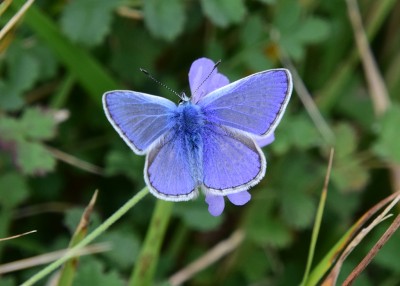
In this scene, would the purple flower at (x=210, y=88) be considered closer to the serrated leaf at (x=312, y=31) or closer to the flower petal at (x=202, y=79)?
the flower petal at (x=202, y=79)

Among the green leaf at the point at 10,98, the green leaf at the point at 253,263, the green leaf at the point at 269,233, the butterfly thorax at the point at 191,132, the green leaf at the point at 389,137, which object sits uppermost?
the green leaf at the point at 10,98

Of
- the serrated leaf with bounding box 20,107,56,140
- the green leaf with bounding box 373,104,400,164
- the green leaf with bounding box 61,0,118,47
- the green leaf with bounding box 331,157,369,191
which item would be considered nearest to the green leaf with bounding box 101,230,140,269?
the serrated leaf with bounding box 20,107,56,140

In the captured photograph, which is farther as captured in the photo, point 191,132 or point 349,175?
point 349,175

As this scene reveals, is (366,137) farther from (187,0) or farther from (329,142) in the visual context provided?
(187,0)

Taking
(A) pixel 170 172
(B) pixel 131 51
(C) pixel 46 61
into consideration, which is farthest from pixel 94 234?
(B) pixel 131 51

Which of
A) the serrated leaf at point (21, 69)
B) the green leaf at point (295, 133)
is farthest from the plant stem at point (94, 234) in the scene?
the green leaf at point (295, 133)

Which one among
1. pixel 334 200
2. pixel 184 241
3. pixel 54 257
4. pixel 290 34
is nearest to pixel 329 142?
pixel 334 200

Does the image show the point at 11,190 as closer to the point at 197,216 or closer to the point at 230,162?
the point at 197,216
